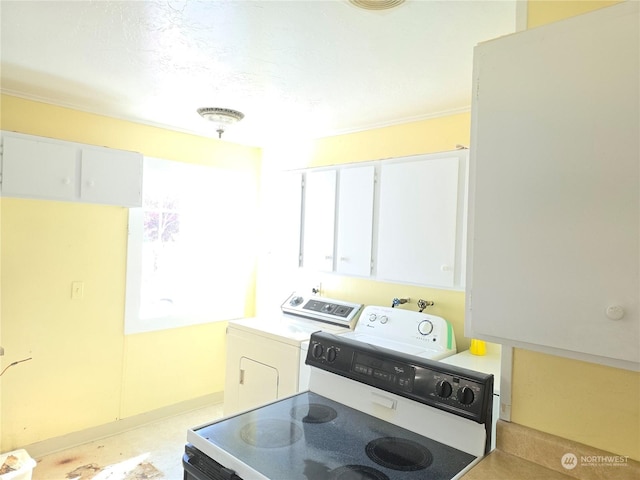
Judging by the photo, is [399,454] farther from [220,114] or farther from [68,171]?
[68,171]

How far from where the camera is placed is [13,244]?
256cm

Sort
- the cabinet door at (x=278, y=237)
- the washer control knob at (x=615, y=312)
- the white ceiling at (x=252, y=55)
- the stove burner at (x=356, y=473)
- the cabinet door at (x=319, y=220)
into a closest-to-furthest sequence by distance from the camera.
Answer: the washer control knob at (x=615, y=312)
the stove burner at (x=356, y=473)
the white ceiling at (x=252, y=55)
the cabinet door at (x=319, y=220)
the cabinet door at (x=278, y=237)

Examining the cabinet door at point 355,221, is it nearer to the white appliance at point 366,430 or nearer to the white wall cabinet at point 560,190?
the white appliance at point 366,430

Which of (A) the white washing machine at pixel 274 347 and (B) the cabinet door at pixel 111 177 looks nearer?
(A) the white washing machine at pixel 274 347

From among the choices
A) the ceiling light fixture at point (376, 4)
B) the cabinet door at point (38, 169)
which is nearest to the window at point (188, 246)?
the cabinet door at point (38, 169)

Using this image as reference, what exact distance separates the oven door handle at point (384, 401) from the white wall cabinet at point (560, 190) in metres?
0.54

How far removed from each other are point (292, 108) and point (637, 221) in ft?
6.78

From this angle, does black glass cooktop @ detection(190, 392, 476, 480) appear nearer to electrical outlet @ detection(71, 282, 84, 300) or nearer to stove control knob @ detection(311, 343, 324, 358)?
stove control knob @ detection(311, 343, 324, 358)

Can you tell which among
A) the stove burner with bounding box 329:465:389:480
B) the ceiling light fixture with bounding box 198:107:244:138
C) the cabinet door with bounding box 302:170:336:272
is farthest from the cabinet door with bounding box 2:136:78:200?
the stove burner with bounding box 329:465:389:480

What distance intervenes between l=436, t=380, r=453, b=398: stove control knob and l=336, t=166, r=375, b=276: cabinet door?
3.96ft

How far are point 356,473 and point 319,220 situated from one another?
1863 mm

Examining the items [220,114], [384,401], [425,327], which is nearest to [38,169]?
[220,114]

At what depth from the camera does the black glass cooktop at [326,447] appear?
1237 mm

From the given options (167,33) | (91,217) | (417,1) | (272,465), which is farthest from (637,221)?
(91,217)
